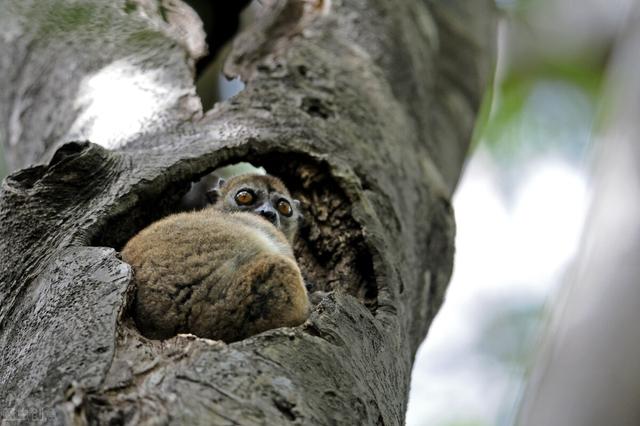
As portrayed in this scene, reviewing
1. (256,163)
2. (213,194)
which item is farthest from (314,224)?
(213,194)

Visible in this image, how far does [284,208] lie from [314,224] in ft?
3.57

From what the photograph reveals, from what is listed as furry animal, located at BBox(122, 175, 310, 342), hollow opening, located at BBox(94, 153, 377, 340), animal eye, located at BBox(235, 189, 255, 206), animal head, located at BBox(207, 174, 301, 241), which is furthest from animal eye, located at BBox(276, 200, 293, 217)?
furry animal, located at BBox(122, 175, 310, 342)

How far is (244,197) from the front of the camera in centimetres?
614

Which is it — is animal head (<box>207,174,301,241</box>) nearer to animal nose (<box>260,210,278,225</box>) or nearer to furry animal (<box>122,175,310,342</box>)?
animal nose (<box>260,210,278,225</box>)

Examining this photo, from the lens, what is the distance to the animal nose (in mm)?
5652

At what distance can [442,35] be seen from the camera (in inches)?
245

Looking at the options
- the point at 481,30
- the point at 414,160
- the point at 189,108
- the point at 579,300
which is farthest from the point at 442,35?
the point at 579,300

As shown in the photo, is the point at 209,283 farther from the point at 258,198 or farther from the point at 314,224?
the point at 258,198

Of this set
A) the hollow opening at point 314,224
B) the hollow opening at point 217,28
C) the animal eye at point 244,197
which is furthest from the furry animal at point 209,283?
the hollow opening at point 217,28

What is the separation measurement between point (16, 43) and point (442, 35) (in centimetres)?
284

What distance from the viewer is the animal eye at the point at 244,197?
20.0ft

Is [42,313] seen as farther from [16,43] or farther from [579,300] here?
[16,43]

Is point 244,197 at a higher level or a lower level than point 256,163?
lower

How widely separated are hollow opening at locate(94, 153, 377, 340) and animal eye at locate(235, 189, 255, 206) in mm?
1212
